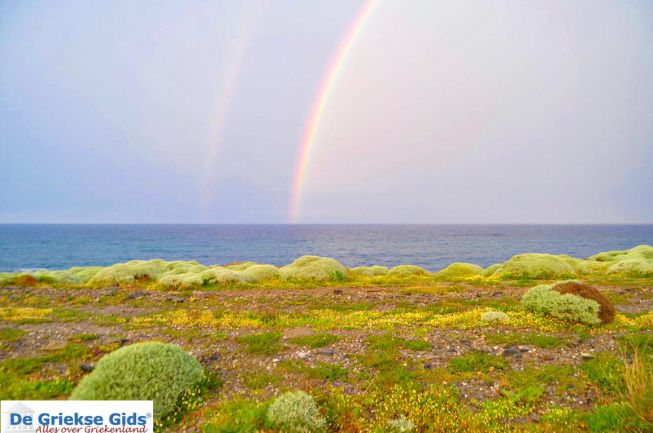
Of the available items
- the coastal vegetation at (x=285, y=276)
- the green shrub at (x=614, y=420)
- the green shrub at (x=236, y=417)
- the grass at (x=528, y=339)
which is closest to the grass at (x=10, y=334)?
the coastal vegetation at (x=285, y=276)

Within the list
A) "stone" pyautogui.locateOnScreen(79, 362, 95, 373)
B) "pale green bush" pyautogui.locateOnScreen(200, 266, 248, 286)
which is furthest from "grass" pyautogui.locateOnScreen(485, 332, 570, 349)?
"pale green bush" pyautogui.locateOnScreen(200, 266, 248, 286)

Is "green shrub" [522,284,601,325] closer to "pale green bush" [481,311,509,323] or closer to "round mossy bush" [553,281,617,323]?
"round mossy bush" [553,281,617,323]

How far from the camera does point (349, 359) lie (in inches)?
391

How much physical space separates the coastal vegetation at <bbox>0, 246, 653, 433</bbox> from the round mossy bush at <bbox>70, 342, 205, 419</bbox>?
0.04 m

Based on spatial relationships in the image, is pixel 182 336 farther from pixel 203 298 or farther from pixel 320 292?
pixel 320 292

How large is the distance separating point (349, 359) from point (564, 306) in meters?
10.9

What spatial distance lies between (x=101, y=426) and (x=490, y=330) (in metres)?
13.8

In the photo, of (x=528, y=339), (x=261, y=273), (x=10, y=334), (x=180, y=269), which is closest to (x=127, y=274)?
(x=180, y=269)

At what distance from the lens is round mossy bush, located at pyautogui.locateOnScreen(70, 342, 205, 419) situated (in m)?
6.98

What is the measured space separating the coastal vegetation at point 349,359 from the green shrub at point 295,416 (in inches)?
1.1

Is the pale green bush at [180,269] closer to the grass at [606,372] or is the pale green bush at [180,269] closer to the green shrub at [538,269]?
the grass at [606,372]

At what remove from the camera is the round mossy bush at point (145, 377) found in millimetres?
6980

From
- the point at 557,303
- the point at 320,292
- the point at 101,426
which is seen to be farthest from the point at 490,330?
the point at 101,426

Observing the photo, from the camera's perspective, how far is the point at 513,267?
2780 centimetres
